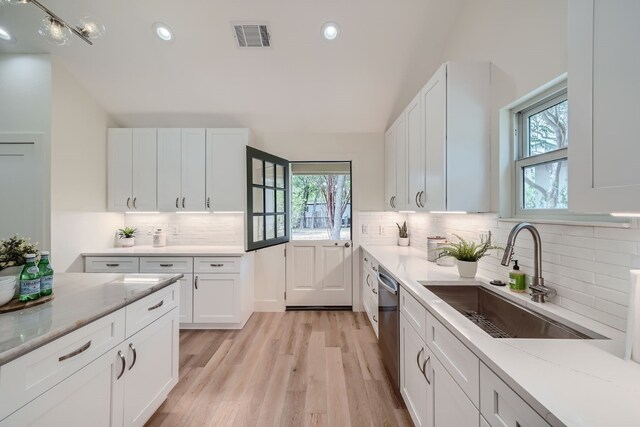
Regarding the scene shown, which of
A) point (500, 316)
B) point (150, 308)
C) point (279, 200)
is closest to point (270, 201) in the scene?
point (279, 200)

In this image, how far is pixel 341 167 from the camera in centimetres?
387

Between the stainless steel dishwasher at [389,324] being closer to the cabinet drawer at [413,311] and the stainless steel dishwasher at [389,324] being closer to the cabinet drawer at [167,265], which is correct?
the cabinet drawer at [413,311]

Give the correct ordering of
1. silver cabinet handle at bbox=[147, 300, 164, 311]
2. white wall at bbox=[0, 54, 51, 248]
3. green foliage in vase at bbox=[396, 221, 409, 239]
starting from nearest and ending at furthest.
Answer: silver cabinet handle at bbox=[147, 300, 164, 311] → white wall at bbox=[0, 54, 51, 248] → green foliage in vase at bbox=[396, 221, 409, 239]

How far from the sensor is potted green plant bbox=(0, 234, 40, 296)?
1.26 metres

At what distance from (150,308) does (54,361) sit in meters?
0.59

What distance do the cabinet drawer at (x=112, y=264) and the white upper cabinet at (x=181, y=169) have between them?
2.35ft

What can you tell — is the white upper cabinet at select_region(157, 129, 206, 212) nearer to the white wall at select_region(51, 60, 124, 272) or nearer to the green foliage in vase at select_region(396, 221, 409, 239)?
the white wall at select_region(51, 60, 124, 272)

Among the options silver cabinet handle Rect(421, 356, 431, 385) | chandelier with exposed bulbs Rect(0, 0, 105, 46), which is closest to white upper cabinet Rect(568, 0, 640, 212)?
A: silver cabinet handle Rect(421, 356, 431, 385)

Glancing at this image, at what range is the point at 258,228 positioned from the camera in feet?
9.99

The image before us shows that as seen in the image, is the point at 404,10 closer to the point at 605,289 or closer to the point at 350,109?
the point at 350,109

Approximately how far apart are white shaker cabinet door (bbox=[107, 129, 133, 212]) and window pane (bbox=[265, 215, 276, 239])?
69.1 inches

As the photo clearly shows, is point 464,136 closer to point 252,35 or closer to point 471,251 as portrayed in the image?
point 471,251

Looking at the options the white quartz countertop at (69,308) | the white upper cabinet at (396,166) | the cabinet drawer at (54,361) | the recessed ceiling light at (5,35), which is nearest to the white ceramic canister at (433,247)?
the white upper cabinet at (396,166)

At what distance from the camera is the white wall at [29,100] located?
2637mm
